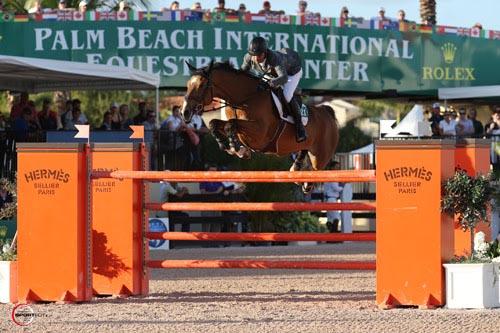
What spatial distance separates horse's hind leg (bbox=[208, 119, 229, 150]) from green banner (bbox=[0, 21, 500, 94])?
10.7 m

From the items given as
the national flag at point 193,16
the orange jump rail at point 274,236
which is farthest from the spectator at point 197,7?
the orange jump rail at point 274,236

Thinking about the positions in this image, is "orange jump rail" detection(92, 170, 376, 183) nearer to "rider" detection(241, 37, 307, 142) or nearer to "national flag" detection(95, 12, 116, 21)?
"rider" detection(241, 37, 307, 142)

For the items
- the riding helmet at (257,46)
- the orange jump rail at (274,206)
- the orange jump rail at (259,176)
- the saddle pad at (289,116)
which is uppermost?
the riding helmet at (257,46)

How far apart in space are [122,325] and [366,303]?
2648 mm

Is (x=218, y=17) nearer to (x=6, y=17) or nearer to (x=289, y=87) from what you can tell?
(x=6, y=17)

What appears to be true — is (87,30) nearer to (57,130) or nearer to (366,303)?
(57,130)

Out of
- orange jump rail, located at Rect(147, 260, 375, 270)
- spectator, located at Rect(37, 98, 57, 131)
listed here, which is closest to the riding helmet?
orange jump rail, located at Rect(147, 260, 375, 270)

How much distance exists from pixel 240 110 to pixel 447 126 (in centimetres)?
1192

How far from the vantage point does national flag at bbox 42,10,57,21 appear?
23438 millimetres

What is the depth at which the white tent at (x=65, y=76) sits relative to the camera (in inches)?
777

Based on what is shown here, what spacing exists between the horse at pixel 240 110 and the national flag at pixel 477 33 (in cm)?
1367

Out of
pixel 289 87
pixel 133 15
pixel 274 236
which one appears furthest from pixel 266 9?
pixel 274 236

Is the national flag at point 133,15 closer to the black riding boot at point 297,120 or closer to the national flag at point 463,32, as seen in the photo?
the national flag at point 463,32

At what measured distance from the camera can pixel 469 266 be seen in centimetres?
1077
